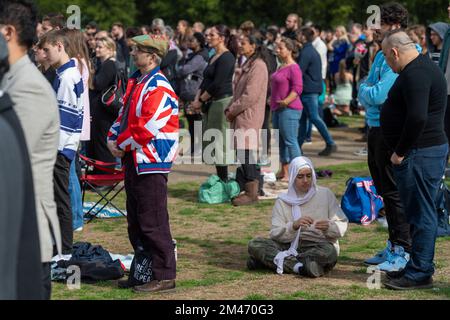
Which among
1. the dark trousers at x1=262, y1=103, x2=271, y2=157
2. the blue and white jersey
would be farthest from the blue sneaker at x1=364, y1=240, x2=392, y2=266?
the dark trousers at x1=262, y1=103, x2=271, y2=157

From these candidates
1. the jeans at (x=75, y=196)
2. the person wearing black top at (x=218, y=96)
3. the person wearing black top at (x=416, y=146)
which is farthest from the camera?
the person wearing black top at (x=218, y=96)

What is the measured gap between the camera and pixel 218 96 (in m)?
11.8

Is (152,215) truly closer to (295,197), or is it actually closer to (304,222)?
(304,222)

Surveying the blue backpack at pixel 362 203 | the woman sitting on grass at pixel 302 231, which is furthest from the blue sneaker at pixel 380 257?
the blue backpack at pixel 362 203

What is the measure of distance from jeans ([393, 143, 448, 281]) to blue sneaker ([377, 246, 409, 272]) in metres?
0.56

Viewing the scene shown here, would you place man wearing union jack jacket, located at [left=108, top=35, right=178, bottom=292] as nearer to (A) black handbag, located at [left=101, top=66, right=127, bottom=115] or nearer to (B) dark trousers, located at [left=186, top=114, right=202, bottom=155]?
(A) black handbag, located at [left=101, top=66, right=127, bottom=115]

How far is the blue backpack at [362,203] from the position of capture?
32.7 feet

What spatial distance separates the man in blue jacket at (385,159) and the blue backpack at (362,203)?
167cm

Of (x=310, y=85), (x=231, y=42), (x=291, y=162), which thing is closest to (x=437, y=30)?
(x=310, y=85)

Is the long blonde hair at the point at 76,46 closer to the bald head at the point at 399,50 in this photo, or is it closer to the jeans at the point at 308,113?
the bald head at the point at 399,50

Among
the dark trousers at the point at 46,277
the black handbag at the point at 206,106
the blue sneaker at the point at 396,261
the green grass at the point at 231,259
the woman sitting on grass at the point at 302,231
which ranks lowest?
the green grass at the point at 231,259

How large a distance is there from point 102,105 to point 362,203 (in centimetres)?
347

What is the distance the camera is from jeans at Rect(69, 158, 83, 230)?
902cm

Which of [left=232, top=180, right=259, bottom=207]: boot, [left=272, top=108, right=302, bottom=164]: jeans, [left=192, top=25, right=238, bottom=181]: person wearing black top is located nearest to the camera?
[left=232, top=180, right=259, bottom=207]: boot
